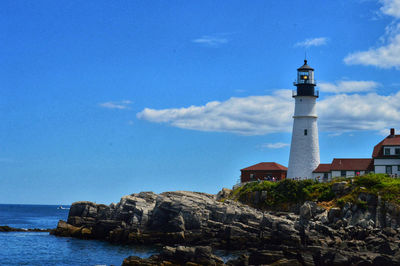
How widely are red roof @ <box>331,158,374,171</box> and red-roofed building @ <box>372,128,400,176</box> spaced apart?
1.58 metres

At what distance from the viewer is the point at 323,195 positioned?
51844mm

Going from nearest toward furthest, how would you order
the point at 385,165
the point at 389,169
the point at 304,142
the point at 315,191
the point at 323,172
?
the point at 315,191
the point at 389,169
the point at 385,165
the point at 323,172
the point at 304,142

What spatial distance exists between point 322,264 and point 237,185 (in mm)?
34959

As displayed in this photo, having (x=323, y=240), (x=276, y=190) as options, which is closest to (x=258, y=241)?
(x=323, y=240)

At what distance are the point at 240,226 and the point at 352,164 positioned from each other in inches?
874

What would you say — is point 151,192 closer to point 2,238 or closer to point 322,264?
point 2,238

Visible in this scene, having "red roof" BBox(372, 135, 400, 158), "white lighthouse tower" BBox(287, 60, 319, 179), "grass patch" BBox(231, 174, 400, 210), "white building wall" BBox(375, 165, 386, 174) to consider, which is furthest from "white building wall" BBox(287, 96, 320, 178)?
"white building wall" BBox(375, 165, 386, 174)

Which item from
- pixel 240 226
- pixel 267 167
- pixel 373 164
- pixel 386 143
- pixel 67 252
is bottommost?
pixel 67 252

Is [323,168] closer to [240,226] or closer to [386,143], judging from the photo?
[386,143]

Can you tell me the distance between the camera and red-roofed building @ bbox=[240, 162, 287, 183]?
67.6 m

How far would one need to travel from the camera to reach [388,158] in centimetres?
5688

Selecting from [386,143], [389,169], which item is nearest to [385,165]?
[389,169]

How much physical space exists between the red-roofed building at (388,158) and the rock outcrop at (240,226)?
10038 millimetres

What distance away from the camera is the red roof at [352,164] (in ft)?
193
